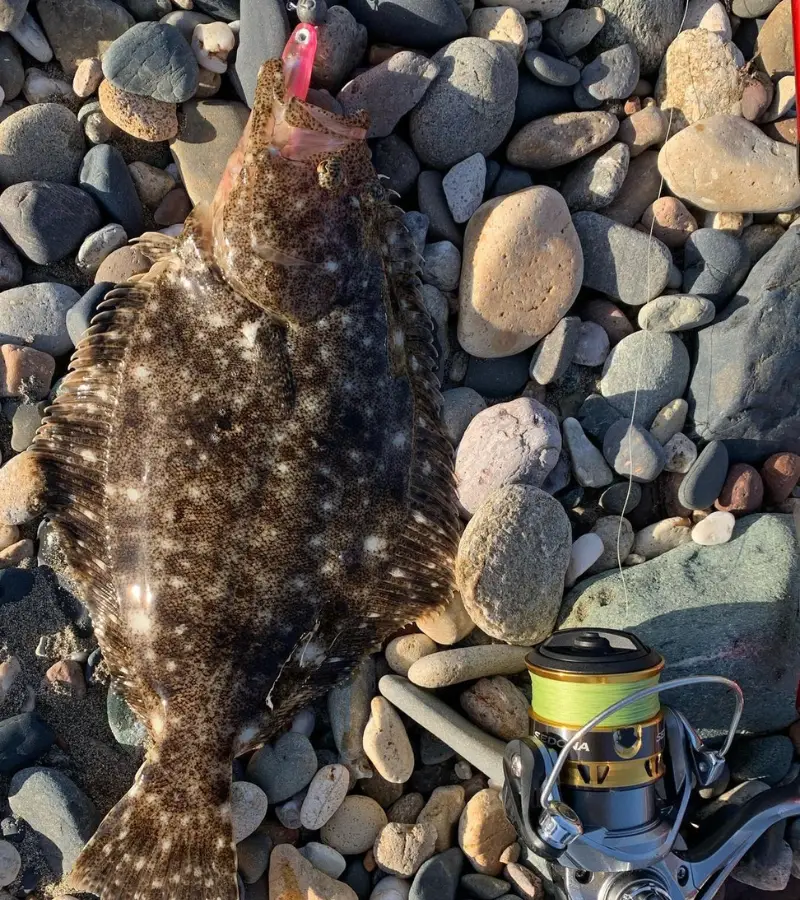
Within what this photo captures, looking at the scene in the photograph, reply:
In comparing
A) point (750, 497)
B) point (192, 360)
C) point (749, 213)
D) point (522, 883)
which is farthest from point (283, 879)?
point (749, 213)

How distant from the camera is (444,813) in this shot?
2.96 m

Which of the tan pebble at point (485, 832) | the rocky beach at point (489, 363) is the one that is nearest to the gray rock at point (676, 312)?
the rocky beach at point (489, 363)

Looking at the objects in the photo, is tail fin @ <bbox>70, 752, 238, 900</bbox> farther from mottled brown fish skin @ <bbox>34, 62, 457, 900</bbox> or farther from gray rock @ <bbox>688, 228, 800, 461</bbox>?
gray rock @ <bbox>688, 228, 800, 461</bbox>

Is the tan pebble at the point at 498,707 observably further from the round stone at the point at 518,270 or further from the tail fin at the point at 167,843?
the round stone at the point at 518,270

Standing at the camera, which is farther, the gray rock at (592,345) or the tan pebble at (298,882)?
the gray rock at (592,345)

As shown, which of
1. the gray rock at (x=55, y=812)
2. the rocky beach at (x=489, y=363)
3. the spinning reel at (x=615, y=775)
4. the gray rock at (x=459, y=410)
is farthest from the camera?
the gray rock at (x=459, y=410)

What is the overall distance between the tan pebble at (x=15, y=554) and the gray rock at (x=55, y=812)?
2.69 feet

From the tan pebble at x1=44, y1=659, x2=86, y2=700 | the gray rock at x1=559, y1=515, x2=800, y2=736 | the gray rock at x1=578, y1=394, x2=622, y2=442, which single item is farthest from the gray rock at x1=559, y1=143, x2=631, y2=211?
the tan pebble at x1=44, y1=659, x2=86, y2=700

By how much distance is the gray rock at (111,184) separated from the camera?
298 centimetres

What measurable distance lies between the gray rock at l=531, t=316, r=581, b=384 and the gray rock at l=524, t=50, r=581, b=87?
1.01 metres

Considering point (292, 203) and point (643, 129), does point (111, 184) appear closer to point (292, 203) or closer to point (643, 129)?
point (292, 203)

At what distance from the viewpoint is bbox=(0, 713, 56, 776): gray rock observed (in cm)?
283

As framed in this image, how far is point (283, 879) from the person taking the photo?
2855mm

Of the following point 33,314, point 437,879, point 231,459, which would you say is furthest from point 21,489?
point 437,879
